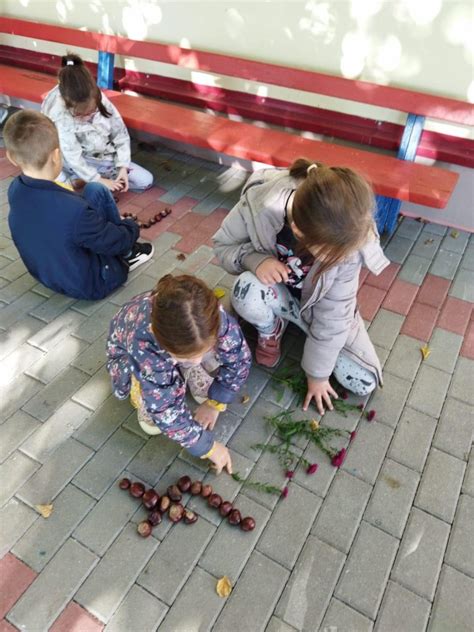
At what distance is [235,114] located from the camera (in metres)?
4.19

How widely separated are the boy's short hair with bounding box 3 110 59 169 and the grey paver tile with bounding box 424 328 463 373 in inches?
Result: 93.7

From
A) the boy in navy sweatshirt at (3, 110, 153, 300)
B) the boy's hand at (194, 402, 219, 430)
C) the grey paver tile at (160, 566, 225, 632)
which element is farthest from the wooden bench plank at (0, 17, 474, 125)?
the grey paver tile at (160, 566, 225, 632)

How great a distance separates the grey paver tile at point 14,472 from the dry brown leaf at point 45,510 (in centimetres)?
16

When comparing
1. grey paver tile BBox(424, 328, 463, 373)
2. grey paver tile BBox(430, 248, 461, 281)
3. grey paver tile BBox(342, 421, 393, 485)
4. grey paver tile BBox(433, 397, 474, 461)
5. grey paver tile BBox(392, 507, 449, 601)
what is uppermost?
grey paver tile BBox(430, 248, 461, 281)

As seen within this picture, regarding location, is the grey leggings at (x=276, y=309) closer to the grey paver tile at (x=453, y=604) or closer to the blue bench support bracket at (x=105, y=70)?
the grey paver tile at (x=453, y=604)

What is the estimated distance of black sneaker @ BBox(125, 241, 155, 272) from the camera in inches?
131

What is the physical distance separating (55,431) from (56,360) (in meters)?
0.49

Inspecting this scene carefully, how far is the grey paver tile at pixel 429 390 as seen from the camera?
2531 millimetres

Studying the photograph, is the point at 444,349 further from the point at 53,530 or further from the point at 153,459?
the point at 53,530

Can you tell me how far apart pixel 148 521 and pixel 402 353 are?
65.1 inches

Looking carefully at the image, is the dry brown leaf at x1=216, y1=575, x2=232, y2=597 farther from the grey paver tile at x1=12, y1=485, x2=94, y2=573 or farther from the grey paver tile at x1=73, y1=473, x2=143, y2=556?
the grey paver tile at x1=12, y1=485, x2=94, y2=573

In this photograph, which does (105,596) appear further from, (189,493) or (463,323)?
(463,323)

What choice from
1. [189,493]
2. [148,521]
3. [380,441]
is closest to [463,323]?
[380,441]

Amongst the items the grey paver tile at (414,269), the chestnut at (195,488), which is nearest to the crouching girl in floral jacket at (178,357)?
the chestnut at (195,488)
